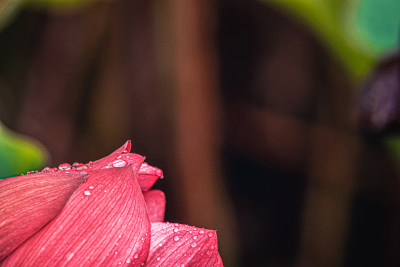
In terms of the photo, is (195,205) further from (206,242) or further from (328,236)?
(206,242)

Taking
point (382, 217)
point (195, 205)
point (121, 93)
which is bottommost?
point (195, 205)

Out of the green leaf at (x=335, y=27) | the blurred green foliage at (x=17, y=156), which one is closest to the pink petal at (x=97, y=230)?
the blurred green foliage at (x=17, y=156)

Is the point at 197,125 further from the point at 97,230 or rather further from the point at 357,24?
the point at 97,230

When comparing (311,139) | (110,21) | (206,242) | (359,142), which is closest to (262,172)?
(311,139)

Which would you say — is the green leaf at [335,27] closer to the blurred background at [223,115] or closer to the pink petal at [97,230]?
the blurred background at [223,115]

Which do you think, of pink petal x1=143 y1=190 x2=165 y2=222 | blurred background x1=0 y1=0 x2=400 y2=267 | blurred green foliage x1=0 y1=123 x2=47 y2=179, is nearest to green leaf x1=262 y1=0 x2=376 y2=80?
blurred background x1=0 y1=0 x2=400 y2=267

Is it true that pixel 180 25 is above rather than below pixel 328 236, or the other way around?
above

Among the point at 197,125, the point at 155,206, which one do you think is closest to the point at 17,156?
the point at 155,206
